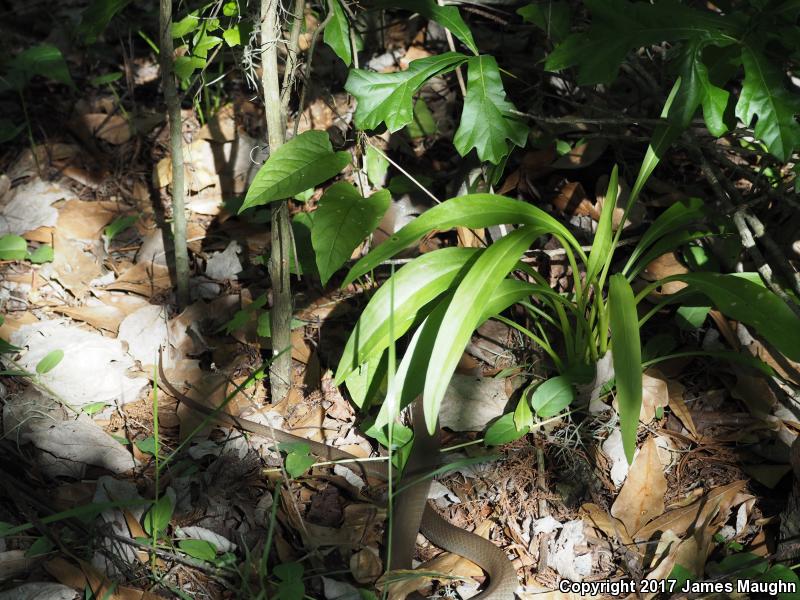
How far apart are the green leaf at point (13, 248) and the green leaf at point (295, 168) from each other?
1293 millimetres

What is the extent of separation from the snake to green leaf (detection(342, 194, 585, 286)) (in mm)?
515

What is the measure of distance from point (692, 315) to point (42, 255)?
225 centimetres

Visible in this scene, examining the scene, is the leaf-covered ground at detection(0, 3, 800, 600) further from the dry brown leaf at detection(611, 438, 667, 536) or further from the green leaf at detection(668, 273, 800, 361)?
the green leaf at detection(668, 273, 800, 361)

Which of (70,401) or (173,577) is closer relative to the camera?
(173,577)

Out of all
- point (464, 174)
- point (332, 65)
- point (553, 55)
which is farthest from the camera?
point (332, 65)

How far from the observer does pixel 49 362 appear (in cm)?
226

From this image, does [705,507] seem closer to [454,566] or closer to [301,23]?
[454,566]

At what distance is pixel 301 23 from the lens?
184 centimetres

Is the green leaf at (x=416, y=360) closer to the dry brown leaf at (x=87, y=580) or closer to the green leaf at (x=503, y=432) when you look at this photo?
the green leaf at (x=503, y=432)

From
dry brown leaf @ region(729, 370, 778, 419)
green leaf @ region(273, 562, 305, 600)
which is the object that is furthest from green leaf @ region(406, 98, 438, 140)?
green leaf @ region(273, 562, 305, 600)

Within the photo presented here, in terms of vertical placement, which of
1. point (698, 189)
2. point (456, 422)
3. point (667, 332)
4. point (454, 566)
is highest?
point (698, 189)

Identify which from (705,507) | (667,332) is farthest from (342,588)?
(667,332)

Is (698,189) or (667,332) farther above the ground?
(698,189)

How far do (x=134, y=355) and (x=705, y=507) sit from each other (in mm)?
1780
